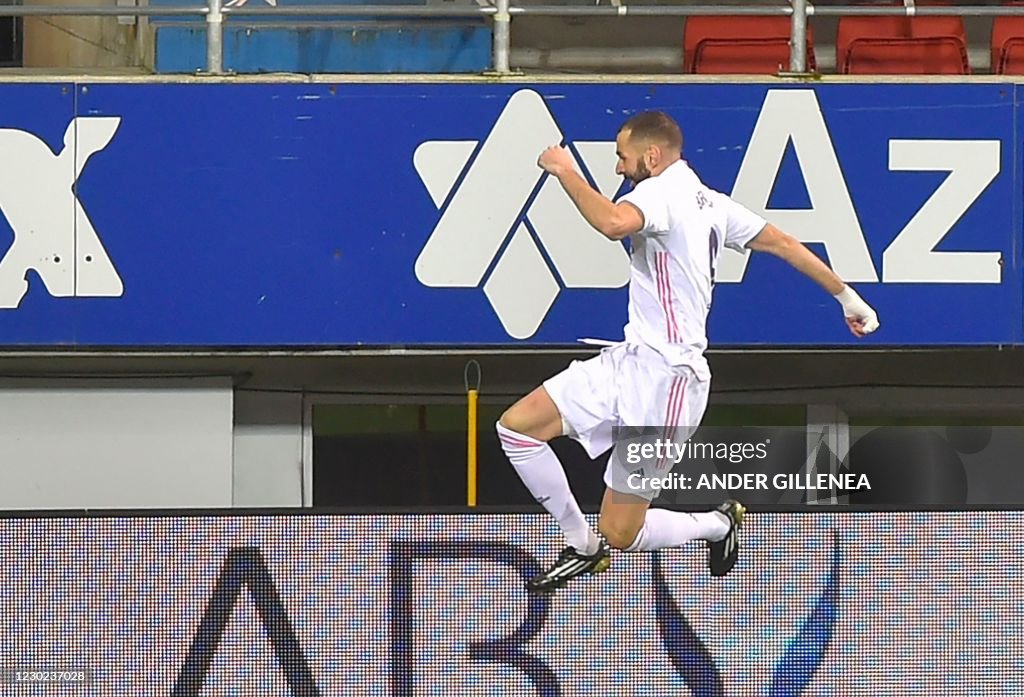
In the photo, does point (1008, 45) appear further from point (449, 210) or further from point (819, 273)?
point (819, 273)

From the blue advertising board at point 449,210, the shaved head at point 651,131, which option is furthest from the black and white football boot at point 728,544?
the blue advertising board at point 449,210

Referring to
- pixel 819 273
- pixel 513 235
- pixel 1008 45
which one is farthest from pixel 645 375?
pixel 1008 45

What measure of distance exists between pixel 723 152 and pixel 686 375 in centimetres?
193

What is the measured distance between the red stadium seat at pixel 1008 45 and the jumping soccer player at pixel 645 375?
274cm

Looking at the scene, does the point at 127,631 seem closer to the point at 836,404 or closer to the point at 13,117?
the point at 13,117

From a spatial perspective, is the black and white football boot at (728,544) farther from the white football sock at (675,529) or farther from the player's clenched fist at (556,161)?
the player's clenched fist at (556,161)

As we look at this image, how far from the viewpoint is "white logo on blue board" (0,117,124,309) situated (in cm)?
717

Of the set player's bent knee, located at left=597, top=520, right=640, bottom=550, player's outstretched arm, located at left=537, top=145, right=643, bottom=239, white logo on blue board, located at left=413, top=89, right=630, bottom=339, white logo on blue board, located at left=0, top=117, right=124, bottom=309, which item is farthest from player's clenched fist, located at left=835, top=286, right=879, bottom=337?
white logo on blue board, located at left=0, top=117, right=124, bottom=309

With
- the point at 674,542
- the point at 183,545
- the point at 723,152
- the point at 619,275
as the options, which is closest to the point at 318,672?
the point at 183,545

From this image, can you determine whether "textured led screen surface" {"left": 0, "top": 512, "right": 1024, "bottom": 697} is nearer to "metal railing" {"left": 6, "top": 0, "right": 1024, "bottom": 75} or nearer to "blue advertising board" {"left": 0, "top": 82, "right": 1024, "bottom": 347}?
"blue advertising board" {"left": 0, "top": 82, "right": 1024, "bottom": 347}

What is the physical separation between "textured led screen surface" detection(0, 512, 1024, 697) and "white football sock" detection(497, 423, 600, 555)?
22 centimetres

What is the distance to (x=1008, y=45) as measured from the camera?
25.8 ft

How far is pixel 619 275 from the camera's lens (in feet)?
23.7

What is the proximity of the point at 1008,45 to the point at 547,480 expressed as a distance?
12.0ft
